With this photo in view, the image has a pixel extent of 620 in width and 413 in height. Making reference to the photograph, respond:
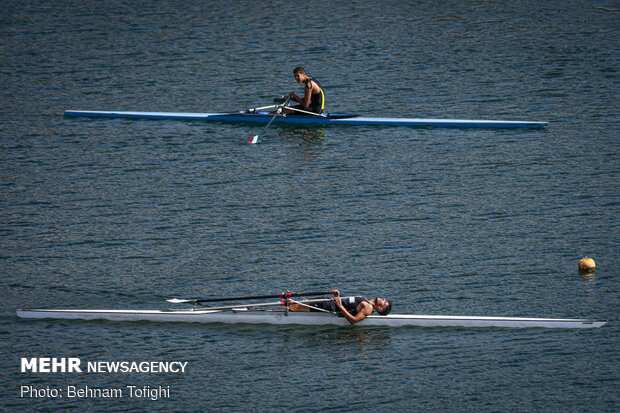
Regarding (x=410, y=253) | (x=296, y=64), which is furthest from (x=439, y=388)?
(x=296, y=64)

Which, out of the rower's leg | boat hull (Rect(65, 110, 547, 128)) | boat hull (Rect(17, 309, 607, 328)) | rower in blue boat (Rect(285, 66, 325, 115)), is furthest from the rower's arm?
boat hull (Rect(17, 309, 607, 328))

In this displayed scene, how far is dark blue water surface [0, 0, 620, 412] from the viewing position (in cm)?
1509

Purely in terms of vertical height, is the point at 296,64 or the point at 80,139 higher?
the point at 296,64

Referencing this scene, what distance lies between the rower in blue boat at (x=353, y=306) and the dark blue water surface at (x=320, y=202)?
0.36 m

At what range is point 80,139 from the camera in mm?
26469

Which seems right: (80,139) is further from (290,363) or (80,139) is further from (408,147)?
(290,363)

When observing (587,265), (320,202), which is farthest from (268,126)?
(587,265)

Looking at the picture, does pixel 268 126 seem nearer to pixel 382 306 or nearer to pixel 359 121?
pixel 359 121

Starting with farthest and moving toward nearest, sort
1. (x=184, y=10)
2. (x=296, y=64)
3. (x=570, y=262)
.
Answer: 1. (x=184, y=10)
2. (x=296, y=64)
3. (x=570, y=262)

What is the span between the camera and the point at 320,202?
2205 cm

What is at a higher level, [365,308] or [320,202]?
[320,202]

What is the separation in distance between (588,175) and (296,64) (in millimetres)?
13457

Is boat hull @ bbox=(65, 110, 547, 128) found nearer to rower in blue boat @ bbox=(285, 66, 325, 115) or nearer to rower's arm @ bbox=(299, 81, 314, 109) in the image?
rower in blue boat @ bbox=(285, 66, 325, 115)

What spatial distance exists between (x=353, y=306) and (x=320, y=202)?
592 cm
